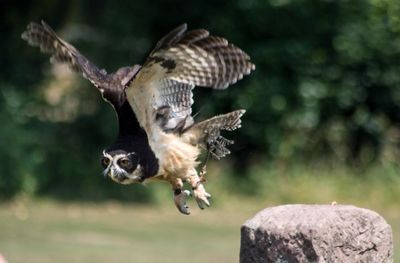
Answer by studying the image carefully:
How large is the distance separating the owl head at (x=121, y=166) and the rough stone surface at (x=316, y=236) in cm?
172

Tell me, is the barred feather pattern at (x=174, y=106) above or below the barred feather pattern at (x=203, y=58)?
below

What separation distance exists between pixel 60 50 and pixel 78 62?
0.27 meters

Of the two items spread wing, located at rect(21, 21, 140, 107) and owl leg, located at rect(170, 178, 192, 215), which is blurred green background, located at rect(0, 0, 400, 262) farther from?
owl leg, located at rect(170, 178, 192, 215)

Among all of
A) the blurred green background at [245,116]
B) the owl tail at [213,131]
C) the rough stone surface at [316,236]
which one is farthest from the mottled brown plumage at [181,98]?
the blurred green background at [245,116]

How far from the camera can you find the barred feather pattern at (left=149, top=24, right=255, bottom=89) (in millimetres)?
6840

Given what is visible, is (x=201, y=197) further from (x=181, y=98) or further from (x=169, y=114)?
(x=181, y=98)

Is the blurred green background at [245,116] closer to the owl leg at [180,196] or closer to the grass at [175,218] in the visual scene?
the grass at [175,218]

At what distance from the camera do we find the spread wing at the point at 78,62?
24.3 feet

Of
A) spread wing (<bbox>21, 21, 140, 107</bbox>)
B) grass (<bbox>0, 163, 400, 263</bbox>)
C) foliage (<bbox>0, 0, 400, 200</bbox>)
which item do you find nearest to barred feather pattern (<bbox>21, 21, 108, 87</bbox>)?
spread wing (<bbox>21, 21, 140, 107</bbox>)

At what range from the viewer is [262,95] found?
17.5m

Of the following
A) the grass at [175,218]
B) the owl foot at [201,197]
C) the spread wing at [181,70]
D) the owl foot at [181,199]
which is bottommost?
the grass at [175,218]

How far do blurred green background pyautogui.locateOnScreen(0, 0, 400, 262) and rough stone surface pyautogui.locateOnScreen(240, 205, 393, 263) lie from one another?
10.2 meters

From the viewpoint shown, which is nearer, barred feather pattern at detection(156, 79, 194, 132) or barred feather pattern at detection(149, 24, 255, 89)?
barred feather pattern at detection(149, 24, 255, 89)

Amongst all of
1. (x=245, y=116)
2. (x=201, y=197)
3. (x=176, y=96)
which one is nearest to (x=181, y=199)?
(x=201, y=197)
